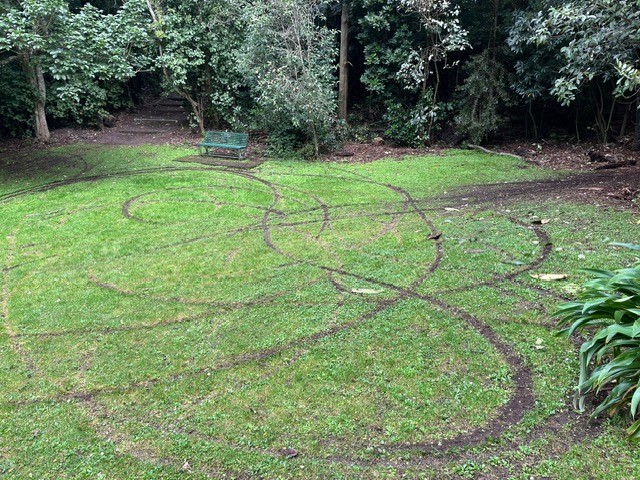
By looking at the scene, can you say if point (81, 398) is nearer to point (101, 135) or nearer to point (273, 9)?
point (273, 9)

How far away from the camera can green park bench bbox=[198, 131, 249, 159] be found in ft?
40.7

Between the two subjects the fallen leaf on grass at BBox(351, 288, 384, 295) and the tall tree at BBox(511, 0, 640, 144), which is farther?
the tall tree at BBox(511, 0, 640, 144)

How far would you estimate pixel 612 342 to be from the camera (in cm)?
300

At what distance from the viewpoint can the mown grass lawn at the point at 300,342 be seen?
110 inches

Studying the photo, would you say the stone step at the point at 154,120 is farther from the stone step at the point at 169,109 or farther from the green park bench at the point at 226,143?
the green park bench at the point at 226,143

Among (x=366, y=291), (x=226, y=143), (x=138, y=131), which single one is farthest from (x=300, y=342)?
(x=138, y=131)

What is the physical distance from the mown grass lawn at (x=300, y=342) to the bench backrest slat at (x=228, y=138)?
4613mm

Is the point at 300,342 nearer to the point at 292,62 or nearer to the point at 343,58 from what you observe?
the point at 292,62

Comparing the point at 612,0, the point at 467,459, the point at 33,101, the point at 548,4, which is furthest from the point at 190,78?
the point at 467,459

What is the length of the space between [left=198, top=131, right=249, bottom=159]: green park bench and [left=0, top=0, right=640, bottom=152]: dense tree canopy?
1.17m

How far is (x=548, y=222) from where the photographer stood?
6773 millimetres

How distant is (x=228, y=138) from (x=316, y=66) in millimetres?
3046

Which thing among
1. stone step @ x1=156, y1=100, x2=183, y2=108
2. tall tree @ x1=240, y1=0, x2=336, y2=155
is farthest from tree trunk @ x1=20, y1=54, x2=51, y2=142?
tall tree @ x1=240, y1=0, x2=336, y2=155

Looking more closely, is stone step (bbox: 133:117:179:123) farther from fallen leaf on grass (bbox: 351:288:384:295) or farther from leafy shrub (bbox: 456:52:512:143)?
fallen leaf on grass (bbox: 351:288:384:295)
